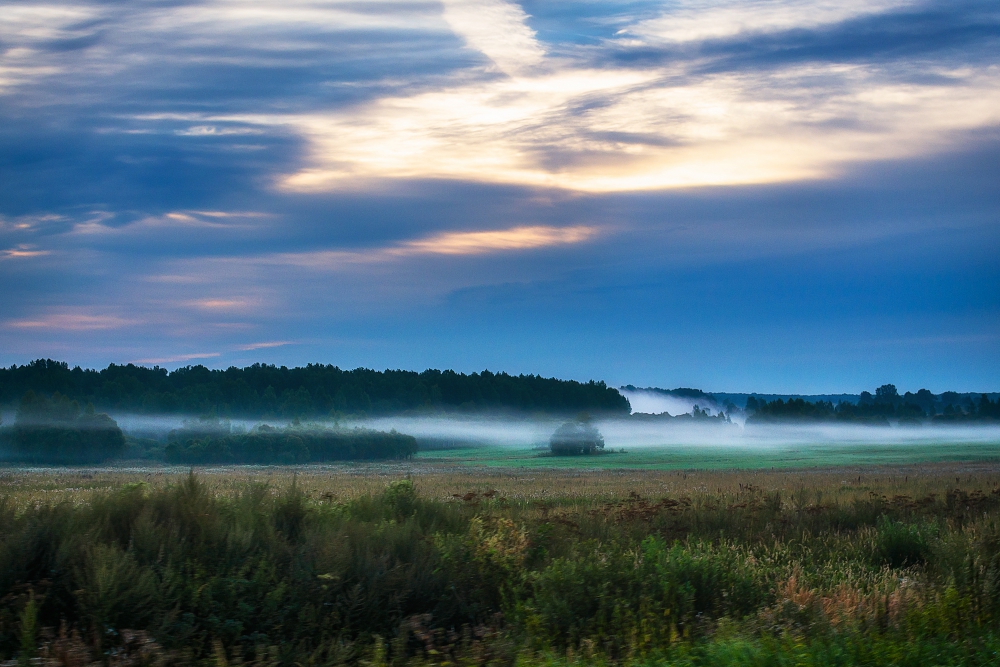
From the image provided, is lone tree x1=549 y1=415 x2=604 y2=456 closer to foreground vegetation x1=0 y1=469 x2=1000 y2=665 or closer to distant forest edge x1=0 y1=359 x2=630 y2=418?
distant forest edge x1=0 y1=359 x2=630 y2=418

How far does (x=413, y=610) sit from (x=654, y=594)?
125 inches

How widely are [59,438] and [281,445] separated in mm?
29629

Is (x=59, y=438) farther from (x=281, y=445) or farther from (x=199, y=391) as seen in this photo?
(x=199, y=391)

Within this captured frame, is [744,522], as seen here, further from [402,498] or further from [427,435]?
[427,435]

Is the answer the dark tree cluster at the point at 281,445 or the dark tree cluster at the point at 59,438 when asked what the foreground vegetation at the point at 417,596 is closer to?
the dark tree cluster at the point at 281,445

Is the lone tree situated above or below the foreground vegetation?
below

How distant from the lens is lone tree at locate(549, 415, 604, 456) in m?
133

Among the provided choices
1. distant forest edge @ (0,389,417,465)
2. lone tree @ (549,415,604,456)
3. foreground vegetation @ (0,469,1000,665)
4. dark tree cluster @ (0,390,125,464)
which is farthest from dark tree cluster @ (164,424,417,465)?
foreground vegetation @ (0,469,1000,665)

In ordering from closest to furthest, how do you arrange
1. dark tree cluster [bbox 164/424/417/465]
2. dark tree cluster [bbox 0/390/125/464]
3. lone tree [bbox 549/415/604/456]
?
dark tree cluster [bbox 0/390/125/464] → dark tree cluster [bbox 164/424/417/465] → lone tree [bbox 549/415/604/456]

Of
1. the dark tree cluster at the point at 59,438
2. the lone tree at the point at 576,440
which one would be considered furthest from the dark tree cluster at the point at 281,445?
the lone tree at the point at 576,440

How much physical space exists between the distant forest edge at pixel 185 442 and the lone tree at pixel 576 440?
25414 millimetres

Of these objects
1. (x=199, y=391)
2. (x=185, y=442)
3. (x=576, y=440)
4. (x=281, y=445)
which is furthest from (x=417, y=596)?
(x=199, y=391)

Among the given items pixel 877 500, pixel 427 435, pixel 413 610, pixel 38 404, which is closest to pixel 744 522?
pixel 877 500

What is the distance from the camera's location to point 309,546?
12141 millimetres
